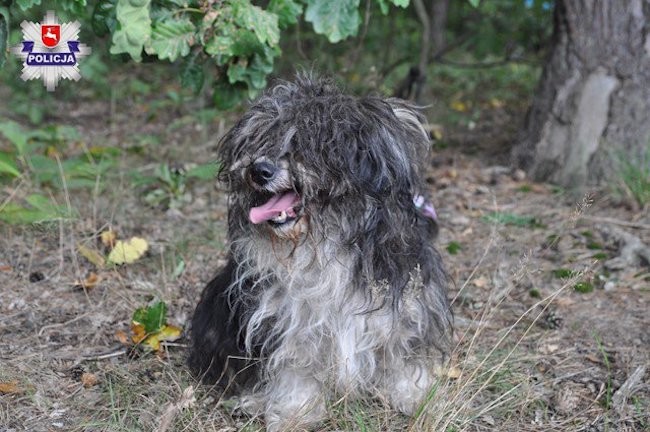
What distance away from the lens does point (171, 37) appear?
3.62 meters

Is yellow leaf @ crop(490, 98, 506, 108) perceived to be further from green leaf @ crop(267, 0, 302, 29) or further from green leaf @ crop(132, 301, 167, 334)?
green leaf @ crop(132, 301, 167, 334)

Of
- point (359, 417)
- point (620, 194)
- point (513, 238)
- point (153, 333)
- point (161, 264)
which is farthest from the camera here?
point (620, 194)

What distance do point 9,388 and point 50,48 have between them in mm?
1661

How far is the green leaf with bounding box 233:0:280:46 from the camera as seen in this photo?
3.64m

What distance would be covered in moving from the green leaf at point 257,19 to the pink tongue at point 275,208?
0.95m

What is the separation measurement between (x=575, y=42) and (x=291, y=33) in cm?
344

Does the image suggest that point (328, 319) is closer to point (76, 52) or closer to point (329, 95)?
point (329, 95)

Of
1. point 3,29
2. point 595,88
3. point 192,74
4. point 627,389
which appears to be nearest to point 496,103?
point 595,88

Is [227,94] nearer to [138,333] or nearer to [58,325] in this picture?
[138,333]

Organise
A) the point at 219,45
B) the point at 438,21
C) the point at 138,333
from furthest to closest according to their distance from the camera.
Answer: the point at 438,21 → the point at 138,333 → the point at 219,45

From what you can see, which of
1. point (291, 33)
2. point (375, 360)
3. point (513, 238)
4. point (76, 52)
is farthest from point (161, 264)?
point (291, 33)

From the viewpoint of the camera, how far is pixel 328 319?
10.5 feet

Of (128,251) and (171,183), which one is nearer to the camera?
(128,251)

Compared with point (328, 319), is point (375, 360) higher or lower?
lower
